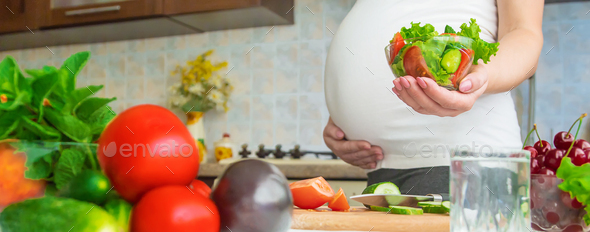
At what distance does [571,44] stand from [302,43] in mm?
1110

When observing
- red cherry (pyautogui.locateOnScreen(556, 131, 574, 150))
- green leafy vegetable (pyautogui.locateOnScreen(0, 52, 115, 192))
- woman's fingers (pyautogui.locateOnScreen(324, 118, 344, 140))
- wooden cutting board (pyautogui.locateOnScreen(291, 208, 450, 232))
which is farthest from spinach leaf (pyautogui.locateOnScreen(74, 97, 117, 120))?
woman's fingers (pyautogui.locateOnScreen(324, 118, 344, 140))

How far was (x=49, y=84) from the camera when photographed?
27 cm

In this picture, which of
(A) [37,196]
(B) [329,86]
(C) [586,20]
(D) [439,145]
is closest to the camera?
(A) [37,196]

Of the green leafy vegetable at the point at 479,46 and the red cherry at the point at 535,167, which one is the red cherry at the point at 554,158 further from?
the green leafy vegetable at the point at 479,46

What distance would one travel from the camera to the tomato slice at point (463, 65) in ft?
1.71

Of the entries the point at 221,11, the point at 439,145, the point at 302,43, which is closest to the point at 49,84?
the point at 439,145

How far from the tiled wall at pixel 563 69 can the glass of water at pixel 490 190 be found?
1.56 meters

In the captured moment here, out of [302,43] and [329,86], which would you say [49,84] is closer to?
[329,86]

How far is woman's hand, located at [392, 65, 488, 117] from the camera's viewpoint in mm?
543

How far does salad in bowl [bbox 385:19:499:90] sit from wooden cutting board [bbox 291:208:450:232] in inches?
7.3

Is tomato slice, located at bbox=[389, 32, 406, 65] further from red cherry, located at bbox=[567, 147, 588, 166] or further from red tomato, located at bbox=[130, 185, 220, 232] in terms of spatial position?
red tomato, located at bbox=[130, 185, 220, 232]

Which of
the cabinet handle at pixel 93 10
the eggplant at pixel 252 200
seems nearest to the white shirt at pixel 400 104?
the eggplant at pixel 252 200

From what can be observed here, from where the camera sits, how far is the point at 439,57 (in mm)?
528

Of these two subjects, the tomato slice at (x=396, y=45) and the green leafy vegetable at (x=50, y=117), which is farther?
the tomato slice at (x=396, y=45)
